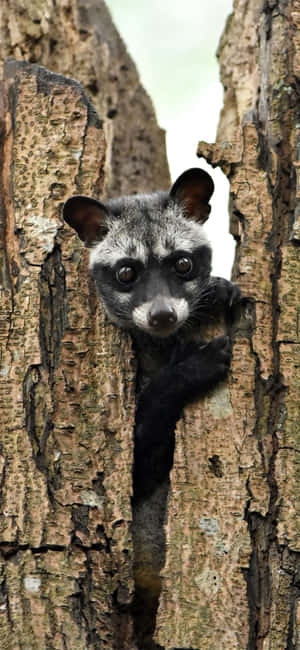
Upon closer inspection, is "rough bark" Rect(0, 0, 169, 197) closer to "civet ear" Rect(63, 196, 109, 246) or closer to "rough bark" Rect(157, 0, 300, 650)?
"civet ear" Rect(63, 196, 109, 246)

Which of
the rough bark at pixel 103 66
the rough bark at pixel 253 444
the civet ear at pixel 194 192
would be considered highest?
the rough bark at pixel 103 66

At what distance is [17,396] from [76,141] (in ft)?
5.87

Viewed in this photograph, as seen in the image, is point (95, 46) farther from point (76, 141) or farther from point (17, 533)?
point (17, 533)

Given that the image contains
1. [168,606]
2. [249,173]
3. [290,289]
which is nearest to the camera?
[168,606]

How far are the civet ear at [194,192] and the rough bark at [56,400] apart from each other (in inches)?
22.3

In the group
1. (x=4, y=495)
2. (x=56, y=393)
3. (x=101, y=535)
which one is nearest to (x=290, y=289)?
(x=56, y=393)

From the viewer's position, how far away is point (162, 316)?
14.0ft

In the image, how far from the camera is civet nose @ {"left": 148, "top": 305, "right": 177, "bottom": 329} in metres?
Result: 4.26

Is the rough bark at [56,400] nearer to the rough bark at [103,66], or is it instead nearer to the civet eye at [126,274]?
the civet eye at [126,274]

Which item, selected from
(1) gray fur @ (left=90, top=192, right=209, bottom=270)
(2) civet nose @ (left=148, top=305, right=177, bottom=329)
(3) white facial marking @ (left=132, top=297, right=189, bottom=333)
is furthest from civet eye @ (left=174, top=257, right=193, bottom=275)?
(2) civet nose @ (left=148, top=305, right=177, bottom=329)

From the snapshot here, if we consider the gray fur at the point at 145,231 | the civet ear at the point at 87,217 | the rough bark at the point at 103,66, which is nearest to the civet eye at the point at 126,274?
the gray fur at the point at 145,231

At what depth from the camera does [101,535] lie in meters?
4.14

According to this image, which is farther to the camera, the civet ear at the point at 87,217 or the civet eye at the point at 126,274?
the civet eye at the point at 126,274

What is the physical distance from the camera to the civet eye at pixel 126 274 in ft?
15.5
